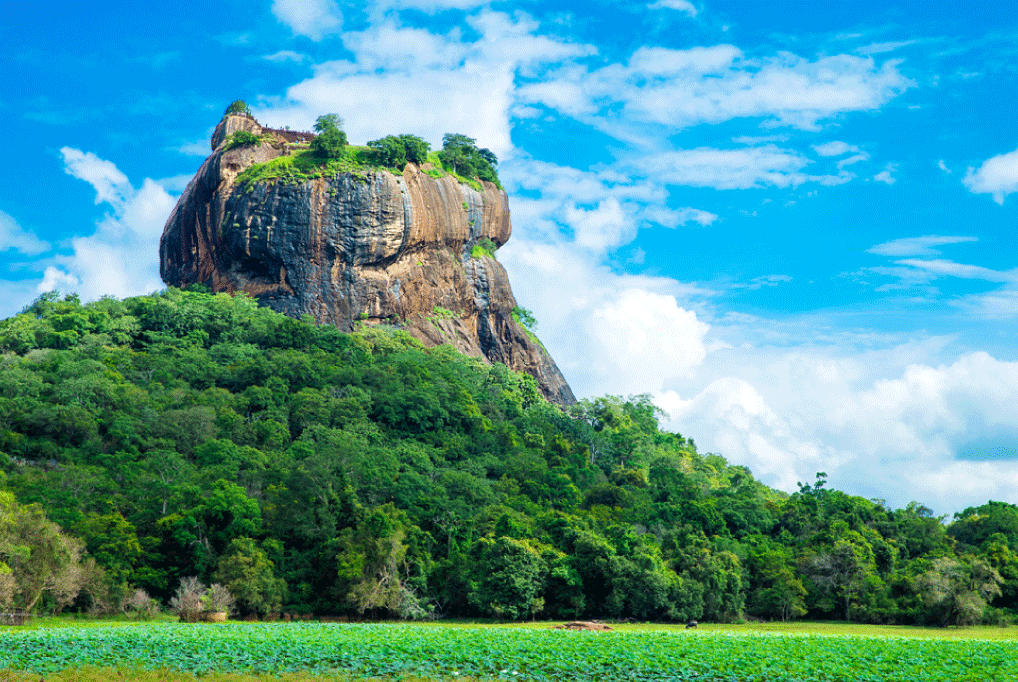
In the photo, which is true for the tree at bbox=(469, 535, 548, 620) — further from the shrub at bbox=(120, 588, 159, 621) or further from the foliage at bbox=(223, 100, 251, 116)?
the foliage at bbox=(223, 100, 251, 116)

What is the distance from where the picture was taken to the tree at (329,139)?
2936 inches

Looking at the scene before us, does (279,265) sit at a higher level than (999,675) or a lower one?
higher

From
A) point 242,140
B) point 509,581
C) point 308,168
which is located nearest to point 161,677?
point 509,581

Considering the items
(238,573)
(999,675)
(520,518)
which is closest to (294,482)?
(238,573)

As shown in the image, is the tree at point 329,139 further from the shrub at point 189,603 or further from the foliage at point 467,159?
the shrub at point 189,603

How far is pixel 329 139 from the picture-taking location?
7481 centimetres

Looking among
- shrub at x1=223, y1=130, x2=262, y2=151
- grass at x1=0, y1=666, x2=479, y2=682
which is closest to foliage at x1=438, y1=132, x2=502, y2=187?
shrub at x1=223, y1=130, x2=262, y2=151

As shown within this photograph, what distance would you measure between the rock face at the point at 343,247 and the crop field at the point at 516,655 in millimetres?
44872

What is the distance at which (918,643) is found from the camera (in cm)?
2822

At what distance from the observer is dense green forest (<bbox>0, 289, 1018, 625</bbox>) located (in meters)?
38.2

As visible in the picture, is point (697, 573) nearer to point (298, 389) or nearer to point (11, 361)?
point (298, 389)

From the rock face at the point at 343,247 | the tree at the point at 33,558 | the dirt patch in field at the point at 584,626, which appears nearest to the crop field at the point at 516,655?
the dirt patch in field at the point at 584,626

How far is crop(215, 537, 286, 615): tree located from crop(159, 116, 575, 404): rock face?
1366 inches

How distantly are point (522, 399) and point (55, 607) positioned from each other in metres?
44.2
